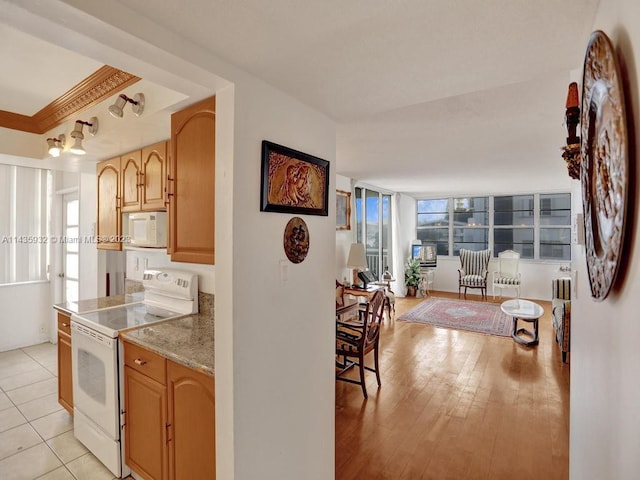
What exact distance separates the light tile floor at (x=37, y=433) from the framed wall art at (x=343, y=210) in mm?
3692

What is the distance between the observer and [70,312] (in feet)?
7.62

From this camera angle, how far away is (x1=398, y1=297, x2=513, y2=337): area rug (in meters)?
4.98

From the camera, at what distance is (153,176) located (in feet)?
7.41

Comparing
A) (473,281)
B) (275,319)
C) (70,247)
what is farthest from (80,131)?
(473,281)

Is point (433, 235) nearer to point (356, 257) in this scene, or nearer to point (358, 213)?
point (358, 213)

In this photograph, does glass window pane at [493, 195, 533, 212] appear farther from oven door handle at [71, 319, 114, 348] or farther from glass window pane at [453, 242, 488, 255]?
oven door handle at [71, 319, 114, 348]

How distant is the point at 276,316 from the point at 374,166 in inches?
127

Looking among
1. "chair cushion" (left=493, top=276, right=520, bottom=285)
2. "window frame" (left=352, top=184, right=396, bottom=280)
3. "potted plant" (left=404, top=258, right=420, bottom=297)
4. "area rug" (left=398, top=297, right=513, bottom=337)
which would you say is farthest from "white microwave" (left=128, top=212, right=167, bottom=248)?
"chair cushion" (left=493, top=276, right=520, bottom=285)

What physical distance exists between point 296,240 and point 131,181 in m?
1.63

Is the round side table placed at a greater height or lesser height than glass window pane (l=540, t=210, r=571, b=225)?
lesser

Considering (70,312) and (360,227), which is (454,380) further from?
(70,312)

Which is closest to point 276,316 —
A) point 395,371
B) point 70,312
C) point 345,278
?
point 70,312

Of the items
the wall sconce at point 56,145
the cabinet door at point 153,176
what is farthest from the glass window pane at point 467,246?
the wall sconce at point 56,145

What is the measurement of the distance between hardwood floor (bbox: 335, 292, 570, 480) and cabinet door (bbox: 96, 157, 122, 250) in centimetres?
241
